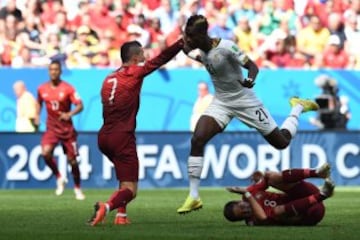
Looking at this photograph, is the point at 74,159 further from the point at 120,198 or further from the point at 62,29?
the point at 120,198

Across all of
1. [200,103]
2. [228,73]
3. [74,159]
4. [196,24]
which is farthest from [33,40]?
[196,24]

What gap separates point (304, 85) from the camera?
2609 cm

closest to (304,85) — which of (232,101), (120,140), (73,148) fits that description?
(73,148)

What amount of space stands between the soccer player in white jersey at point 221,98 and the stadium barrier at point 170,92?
33.5 feet

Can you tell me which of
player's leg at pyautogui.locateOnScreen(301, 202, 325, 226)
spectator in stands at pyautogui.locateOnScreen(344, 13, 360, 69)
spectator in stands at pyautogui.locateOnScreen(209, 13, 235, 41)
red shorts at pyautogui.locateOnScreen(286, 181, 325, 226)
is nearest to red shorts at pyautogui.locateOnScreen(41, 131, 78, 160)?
spectator in stands at pyautogui.locateOnScreen(209, 13, 235, 41)

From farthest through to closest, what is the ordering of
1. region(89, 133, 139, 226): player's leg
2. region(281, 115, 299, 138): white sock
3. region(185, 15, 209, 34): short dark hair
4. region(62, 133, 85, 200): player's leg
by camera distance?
region(62, 133, 85, 200): player's leg < region(281, 115, 299, 138): white sock < region(185, 15, 209, 34): short dark hair < region(89, 133, 139, 226): player's leg

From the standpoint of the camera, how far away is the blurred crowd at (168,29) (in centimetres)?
2584

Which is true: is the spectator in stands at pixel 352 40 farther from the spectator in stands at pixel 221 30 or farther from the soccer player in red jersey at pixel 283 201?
the soccer player in red jersey at pixel 283 201

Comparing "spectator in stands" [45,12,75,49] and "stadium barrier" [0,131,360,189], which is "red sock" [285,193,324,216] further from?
"spectator in stands" [45,12,75,49]

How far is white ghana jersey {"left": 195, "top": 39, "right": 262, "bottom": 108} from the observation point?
14.4 meters

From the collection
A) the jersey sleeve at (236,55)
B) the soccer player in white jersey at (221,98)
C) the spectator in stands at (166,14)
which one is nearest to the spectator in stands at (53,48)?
the spectator in stands at (166,14)

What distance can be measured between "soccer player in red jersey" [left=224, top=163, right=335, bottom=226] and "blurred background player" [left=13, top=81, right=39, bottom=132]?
12340 mm

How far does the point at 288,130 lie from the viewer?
15.5m

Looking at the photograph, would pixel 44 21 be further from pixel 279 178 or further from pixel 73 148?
pixel 279 178
